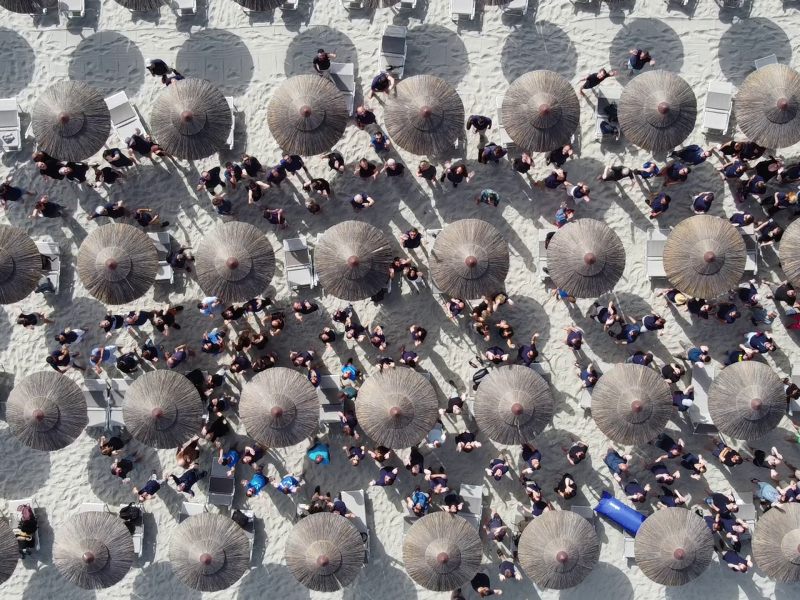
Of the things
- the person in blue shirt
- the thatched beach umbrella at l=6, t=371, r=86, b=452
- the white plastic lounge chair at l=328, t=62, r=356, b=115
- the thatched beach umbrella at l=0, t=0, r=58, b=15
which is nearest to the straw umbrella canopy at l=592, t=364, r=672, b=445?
the person in blue shirt

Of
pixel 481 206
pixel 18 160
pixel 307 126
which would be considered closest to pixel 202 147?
pixel 307 126

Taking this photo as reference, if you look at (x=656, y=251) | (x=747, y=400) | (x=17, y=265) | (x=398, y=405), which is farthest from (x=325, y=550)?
(x=656, y=251)

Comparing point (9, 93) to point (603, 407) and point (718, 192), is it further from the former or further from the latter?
point (718, 192)

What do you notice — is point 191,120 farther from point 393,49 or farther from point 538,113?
point 538,113

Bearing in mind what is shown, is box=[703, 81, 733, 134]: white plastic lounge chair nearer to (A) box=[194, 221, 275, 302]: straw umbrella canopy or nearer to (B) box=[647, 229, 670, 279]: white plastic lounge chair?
(B) box=[647, 229, 670, 279]: white plastic lounge chair

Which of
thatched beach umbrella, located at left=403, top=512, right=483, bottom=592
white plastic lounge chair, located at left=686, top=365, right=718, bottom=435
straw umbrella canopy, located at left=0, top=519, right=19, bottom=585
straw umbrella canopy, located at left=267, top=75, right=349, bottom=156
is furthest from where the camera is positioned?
white plastic lounge chair, located at left=686, top=365, right=718, bottom=435

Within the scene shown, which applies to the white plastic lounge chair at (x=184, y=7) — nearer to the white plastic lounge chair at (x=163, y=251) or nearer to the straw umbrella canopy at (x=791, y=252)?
the white plastic lounge chair at (x=163, y=251)

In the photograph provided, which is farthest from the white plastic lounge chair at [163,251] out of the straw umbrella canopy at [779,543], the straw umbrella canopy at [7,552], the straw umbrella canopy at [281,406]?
the straw umbrella canopy at [779,543]
